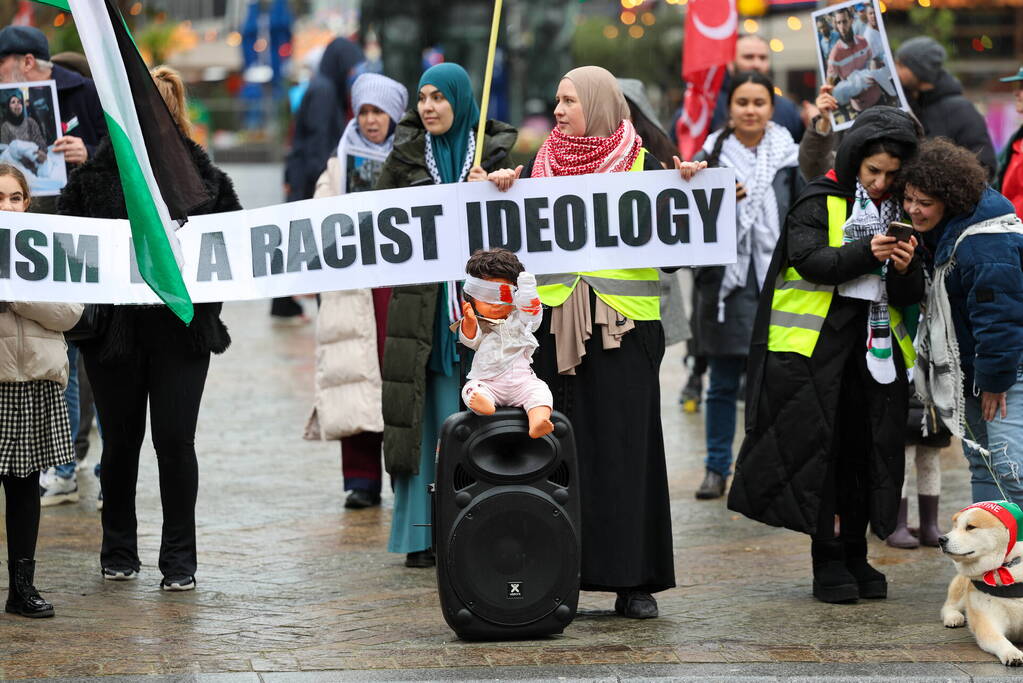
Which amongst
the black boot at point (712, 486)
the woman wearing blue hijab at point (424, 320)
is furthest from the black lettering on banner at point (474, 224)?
the black boot at point (712, 486)

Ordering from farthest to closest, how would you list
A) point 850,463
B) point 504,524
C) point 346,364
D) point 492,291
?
point 346,364
point 850,463
point 492,291
point 504,524

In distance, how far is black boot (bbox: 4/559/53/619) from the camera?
6.27 metres

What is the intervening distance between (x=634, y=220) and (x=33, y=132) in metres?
2.80

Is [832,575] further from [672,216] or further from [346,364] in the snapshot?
[346,364]

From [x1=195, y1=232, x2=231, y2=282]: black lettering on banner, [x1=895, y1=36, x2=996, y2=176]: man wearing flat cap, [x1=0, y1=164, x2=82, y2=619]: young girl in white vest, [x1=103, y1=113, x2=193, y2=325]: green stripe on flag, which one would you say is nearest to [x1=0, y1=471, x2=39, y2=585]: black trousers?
[x1=0, y1=164, x2=82, y2=619]: young girl in white vest

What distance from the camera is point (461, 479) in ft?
18.9

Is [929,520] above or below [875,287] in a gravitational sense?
below

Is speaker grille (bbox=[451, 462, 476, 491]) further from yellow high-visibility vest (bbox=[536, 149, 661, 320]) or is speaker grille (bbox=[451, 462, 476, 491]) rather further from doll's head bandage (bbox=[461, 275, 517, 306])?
yellow high-visibility vest (bbox=[536, 149, 661, 320])

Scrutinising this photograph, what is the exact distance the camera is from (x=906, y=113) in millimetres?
6457

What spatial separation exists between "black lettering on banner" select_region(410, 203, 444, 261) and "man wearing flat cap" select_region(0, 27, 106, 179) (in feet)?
5.39

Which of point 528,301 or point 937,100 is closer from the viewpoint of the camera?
point 528,301

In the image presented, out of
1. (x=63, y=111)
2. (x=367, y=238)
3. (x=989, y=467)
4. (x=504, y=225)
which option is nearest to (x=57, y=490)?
(x=63, y=111)

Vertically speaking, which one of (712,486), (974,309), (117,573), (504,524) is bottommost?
(712,486)

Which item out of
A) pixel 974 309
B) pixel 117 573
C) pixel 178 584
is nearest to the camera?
pixel 974 309
